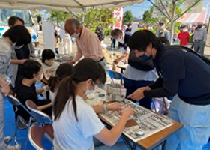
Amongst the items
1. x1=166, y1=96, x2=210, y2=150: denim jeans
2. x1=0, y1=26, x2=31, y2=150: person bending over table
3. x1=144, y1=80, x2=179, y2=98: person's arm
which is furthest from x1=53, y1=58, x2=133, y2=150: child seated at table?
x1=0, y1=26, x2=31, y2=150: person bending over table

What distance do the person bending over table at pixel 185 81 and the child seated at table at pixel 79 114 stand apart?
44cm

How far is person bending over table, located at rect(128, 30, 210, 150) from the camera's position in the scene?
4.10 feet

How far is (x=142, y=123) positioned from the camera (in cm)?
132

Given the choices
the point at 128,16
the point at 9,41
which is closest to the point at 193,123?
the point at 9,41

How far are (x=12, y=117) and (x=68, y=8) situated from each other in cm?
304

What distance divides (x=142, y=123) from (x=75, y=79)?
1.93 ft

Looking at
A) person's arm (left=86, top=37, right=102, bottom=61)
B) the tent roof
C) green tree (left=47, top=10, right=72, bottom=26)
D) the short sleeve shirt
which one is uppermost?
green tree (left=47, top=10, right=72, bottom=26)

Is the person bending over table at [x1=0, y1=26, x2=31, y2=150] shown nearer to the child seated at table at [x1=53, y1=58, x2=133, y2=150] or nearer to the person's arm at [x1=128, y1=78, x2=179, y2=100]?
the child seated at table at [x1=53, y1=58, x2=133, y2=150]

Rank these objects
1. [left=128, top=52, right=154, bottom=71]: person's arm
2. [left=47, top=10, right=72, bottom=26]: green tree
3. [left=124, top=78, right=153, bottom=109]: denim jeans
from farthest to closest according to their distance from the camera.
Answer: [left=47, top=10, right=72, bottom=26]: green tree, [left=124, top=78, right=153, bottom=109]: denim jeans, [left=128, top=52, right=154, bottom=71]: person's arm

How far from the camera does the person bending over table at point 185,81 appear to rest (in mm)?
1249

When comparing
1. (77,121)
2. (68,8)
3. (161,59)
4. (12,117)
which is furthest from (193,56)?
(68,8)

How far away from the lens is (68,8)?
15.8 ft

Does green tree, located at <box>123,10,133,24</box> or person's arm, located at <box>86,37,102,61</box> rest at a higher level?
green tree, located at <box>123,10,133,24</box>

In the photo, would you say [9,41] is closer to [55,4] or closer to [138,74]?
[138,74]
